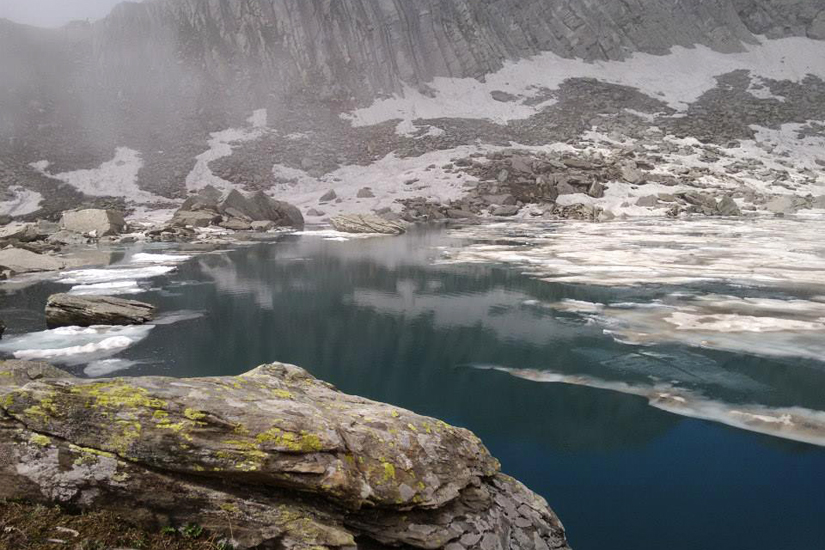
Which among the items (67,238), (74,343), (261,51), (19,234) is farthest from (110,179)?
(74,343)

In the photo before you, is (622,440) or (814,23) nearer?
(622,440)

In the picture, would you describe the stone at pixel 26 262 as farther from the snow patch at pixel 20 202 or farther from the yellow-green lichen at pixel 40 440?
the snow patch at pixel 20 202

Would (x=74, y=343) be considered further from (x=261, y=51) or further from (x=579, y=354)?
(x=261, y=51)

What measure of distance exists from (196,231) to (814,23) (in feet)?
361

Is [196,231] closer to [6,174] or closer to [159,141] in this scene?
[6,174]

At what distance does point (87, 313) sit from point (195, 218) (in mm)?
27073

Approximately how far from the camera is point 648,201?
→ 4775 cm

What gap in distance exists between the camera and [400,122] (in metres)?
71.1

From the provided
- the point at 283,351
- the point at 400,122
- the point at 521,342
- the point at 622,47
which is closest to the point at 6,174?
the point at 400,122

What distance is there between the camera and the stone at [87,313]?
13742mm

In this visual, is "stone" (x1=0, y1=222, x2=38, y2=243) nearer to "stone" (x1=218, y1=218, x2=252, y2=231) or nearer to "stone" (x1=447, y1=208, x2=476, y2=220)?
"stone" (x1=218, y1=218, x2=252, y2=231)

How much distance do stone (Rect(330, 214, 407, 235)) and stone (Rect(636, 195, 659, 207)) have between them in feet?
77.2

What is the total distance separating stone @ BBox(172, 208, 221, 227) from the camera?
38.4 meters

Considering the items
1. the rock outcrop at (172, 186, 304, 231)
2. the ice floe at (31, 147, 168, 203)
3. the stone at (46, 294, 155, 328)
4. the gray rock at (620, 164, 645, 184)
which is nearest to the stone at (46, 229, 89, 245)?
the rock outcrop at (172, 186, 304, 231)
